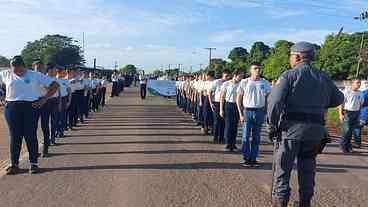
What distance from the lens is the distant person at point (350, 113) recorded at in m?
12.3

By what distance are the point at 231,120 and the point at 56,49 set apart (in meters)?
111

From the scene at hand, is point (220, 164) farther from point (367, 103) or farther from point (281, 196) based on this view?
point (367, 103)

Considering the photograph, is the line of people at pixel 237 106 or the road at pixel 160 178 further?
the line of people at pixel 237 106

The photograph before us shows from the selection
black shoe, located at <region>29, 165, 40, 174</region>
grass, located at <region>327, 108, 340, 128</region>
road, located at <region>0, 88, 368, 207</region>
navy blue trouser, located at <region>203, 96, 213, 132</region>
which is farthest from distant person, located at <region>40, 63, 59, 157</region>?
grass, located at <region>327, 108, 340, 128</region>

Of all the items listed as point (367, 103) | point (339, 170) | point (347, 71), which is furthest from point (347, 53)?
point (339, 170)

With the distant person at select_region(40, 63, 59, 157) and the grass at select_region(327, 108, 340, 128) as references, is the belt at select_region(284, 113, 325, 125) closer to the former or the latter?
the distant person at select_region(40, 63, 59, 157)

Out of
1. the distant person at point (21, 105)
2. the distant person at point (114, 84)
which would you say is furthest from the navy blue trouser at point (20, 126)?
the distant person at point (114, 84)

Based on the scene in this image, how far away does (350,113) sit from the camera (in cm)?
1259

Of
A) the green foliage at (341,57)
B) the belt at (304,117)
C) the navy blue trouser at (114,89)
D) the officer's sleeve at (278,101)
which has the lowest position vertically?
the navy blue trouser at (114,89)

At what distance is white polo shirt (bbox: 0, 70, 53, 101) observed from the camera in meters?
8.38

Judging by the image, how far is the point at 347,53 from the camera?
75250 millimetres

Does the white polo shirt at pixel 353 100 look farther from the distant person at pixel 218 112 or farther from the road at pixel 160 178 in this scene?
the distant person at pixel 218 112

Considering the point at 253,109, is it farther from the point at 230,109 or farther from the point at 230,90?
the point at 230,90

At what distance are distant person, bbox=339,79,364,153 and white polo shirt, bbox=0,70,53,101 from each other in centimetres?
720
